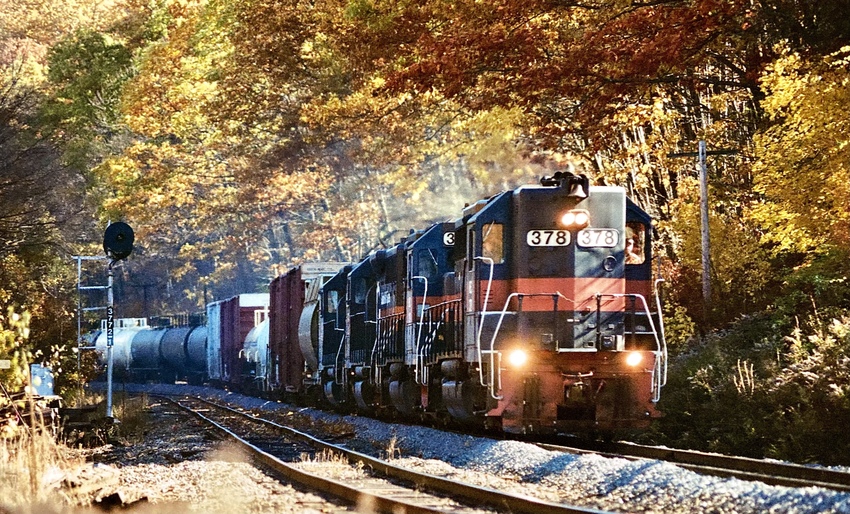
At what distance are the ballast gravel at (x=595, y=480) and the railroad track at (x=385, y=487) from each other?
484 millimetres

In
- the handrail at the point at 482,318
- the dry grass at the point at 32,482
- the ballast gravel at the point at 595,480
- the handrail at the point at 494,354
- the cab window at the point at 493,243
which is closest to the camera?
the ballast gravel at the point at 595,480

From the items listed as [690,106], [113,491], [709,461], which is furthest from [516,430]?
[690,106]

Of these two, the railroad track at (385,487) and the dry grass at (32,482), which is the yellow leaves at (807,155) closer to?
the railroad track at (385,487)

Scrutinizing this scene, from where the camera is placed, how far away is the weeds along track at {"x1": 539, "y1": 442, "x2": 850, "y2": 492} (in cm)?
1169

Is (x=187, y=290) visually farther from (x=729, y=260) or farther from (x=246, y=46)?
(x=729, y=260)

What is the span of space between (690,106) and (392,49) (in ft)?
21.3

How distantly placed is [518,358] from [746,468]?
3.72 m

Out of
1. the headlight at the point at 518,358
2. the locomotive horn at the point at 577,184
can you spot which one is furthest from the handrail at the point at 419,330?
the locomotive horn at the point at 577,184

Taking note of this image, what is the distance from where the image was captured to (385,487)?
1279cm

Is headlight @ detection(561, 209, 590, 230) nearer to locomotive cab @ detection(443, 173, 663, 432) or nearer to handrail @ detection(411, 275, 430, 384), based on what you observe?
locomotive cab @ detection(443, 173, 663, 432)

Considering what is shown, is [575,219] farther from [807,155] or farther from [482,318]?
[807,155]

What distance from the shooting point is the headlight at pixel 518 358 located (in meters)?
16.3

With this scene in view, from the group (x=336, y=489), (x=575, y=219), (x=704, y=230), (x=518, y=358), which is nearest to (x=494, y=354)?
(x=518, y=358)

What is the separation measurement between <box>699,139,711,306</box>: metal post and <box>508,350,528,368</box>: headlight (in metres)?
6.93
